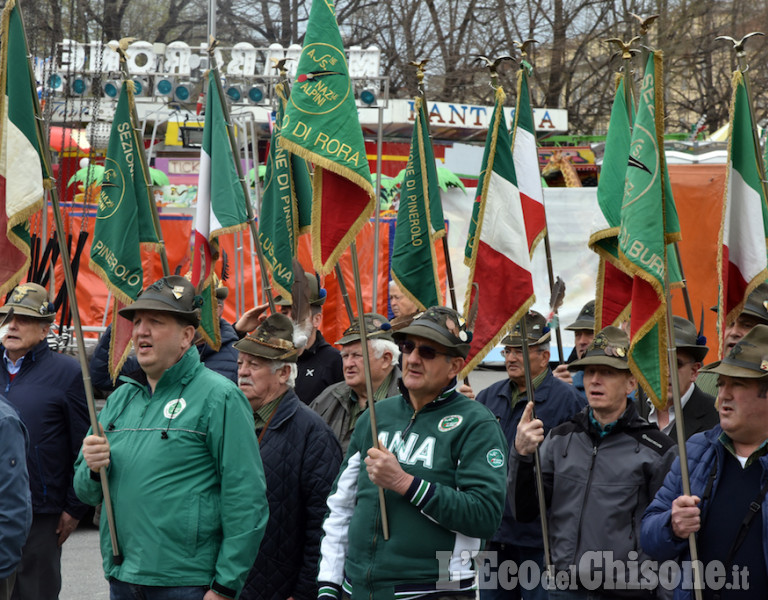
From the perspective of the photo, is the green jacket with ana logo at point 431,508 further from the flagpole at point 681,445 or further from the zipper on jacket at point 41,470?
the zipper on jacket at point 41,470

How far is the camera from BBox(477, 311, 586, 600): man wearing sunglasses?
5.75 m

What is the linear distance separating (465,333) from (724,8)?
26.5m

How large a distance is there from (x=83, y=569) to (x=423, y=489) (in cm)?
525

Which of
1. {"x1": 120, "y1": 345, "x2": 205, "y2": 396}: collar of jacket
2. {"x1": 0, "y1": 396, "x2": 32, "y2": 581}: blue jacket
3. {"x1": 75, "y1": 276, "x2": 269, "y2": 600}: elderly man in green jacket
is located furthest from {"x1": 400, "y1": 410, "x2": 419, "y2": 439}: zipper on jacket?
{"x1": 0, "y1": 396, "x2": 32, "y2": 581}: blue jacket

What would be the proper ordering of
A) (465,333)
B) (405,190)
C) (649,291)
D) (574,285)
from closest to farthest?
(465,333)
(649,291)
(405,190)
(574,285)

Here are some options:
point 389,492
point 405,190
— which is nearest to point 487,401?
point 405,190

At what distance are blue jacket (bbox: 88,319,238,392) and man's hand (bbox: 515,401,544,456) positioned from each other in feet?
8.15

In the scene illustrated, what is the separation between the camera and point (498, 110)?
245 inches

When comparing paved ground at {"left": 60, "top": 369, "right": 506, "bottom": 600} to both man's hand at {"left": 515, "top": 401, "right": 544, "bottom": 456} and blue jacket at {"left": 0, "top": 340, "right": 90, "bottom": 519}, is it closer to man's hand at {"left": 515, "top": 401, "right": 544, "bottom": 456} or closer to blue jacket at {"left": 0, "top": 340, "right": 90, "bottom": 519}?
blue jacket at {"left": 0, "top": 340, "right": 90, "bottom": 519}

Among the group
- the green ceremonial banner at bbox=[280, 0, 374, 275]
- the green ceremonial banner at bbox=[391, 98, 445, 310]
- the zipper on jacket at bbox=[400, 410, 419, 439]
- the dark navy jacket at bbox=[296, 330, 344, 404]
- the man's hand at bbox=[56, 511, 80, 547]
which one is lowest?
the man's hand at bbox=[56, 511, 80, 547]

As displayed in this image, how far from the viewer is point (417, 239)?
701 centimetres

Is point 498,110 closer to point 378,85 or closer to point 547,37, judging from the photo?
point 378,85

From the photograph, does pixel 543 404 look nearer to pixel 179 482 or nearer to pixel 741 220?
pixel 741 220

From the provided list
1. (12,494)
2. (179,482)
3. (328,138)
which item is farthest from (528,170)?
(12,494)
